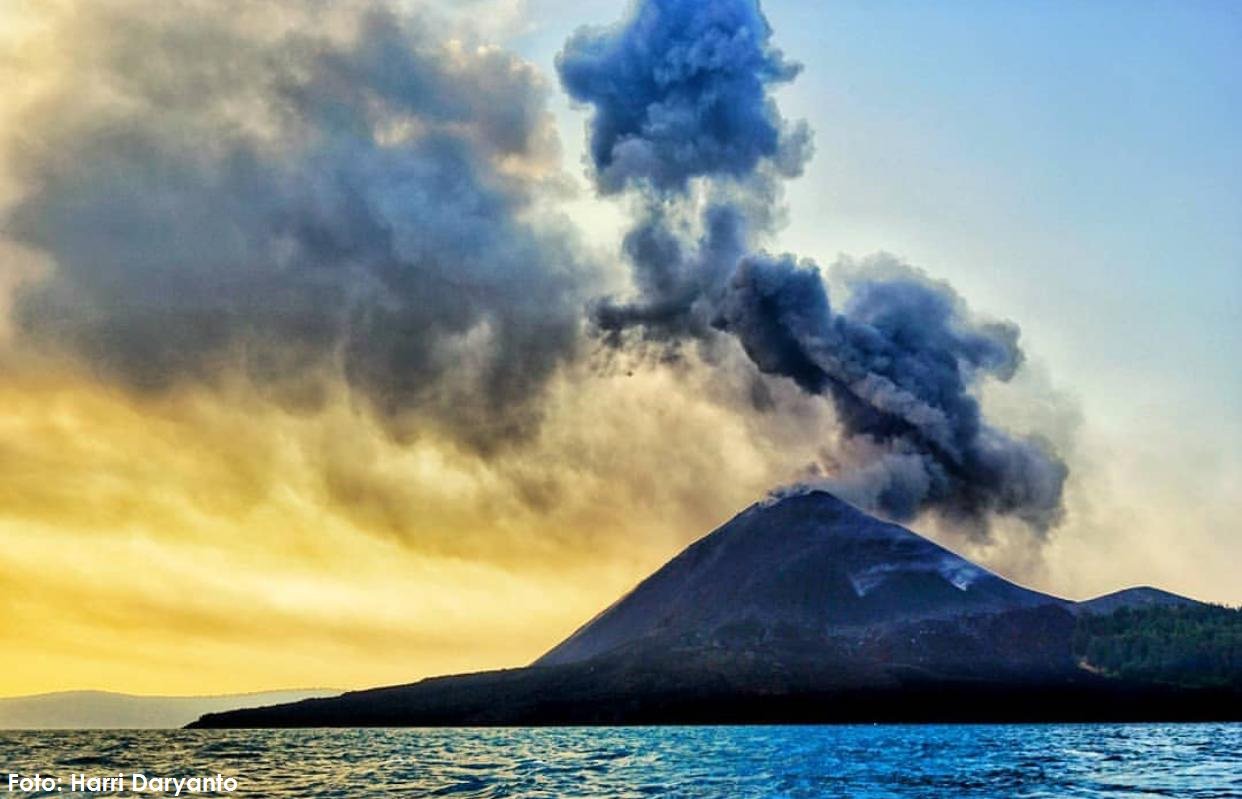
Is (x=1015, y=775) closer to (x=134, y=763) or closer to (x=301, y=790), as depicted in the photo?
(x=301, y=790)

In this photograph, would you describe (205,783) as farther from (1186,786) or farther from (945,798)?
(1186,786)

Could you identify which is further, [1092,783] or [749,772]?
[749,772]

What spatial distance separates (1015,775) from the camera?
5947cm

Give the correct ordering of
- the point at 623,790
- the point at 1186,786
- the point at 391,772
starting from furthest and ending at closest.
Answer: the point at 391,772 → the point at 623,790 → the point at 1186,786

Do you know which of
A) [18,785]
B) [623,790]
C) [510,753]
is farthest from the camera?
[510,753]

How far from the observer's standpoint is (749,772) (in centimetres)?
6594

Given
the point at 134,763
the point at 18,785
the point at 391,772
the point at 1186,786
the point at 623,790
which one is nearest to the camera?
the point at 1186,786

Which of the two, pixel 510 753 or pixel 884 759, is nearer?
pixel 884 759

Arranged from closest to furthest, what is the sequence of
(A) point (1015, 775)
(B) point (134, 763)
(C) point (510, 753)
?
(A) point (1015, 775) → (B) point (134, 763) → (C) point (510, 753)

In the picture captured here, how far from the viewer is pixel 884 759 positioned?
254 ft

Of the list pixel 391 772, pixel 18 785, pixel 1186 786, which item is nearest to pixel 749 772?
pixel 391 772

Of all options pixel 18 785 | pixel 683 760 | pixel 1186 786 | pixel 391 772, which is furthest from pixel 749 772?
pixel 18 785

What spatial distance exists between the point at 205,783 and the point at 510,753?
116 ft

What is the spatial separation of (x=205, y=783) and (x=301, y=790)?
654 cm
